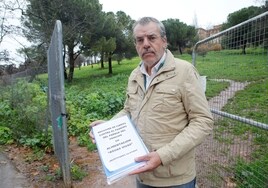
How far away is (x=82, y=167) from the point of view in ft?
17.0

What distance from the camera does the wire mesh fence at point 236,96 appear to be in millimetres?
2504

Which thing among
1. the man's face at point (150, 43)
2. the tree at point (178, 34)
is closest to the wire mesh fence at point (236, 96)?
the man's face at point (150, 43)

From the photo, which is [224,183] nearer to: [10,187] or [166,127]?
[166,127]

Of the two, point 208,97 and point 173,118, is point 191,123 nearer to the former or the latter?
point 173,118

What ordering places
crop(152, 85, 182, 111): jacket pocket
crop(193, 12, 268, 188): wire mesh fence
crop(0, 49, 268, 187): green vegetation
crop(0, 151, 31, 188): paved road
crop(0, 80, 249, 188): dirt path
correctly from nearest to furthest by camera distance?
crop(152, 85, 182, 111): jacket pocket < crop(193, 12, 268, 188): wire mesh fence < crop(0, 49, 268, 187): green vegetation < crop(0, 80, 249, 188): dirt path < crop(0, 151, 31, 188): paved road

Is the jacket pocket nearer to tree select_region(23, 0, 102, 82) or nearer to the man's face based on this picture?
the man's face

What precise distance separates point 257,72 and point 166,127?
115 cm

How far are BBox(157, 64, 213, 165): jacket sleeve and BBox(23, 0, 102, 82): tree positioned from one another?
21999 millimetres

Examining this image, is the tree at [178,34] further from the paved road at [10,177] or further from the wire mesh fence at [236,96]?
the wire mesh fence at [236,96]

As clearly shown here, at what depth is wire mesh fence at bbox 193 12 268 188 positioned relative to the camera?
250 cm

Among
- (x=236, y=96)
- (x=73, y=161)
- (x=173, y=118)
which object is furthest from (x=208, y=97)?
(x=73, y=161)

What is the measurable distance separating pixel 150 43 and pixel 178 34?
116ft

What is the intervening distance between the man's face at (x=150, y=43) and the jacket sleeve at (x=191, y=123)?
10.4 inches

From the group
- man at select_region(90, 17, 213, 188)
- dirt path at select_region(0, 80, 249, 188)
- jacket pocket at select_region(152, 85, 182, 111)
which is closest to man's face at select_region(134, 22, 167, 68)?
man at select_region(90, 17, 213, 188)
